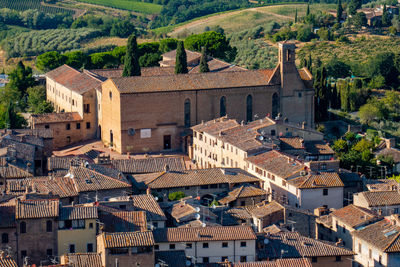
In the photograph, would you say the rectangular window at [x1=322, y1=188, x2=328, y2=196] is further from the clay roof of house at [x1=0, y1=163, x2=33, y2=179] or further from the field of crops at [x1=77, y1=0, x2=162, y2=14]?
the field of crops at [x1=77, y1=0, x2=162, y2=14]

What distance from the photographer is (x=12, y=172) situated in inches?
2484

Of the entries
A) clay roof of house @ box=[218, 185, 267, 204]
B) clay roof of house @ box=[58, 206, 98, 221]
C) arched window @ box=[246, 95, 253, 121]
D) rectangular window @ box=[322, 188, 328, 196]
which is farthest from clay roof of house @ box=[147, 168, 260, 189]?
arched window @ box=[246, 95, 253, 121]

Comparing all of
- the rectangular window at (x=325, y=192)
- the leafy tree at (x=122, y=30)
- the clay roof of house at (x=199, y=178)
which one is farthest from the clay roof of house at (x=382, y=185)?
the leafy tree at (x=122, y=30)

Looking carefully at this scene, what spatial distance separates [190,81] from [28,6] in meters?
86.8

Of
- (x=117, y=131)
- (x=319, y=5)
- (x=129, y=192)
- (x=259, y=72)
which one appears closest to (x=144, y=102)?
(x=117, y=131)

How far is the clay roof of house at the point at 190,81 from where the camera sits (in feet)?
246

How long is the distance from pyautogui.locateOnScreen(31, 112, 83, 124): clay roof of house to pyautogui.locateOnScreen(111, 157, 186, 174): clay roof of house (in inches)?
471

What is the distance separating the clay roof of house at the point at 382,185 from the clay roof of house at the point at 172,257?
19.1 m

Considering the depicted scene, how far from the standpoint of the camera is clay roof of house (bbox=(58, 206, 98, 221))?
5088cm

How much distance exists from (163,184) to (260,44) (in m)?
62.2

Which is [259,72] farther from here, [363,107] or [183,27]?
[183,27]

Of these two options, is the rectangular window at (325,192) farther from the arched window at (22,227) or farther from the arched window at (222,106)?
the arched window at (22,227)

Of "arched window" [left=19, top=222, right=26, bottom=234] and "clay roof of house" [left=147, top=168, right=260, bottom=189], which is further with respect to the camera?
"clay roof of house" [left=147, top=168, right=260, bottom=189]

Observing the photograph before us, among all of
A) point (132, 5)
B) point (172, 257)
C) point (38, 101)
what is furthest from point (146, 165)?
point (132, 5)
